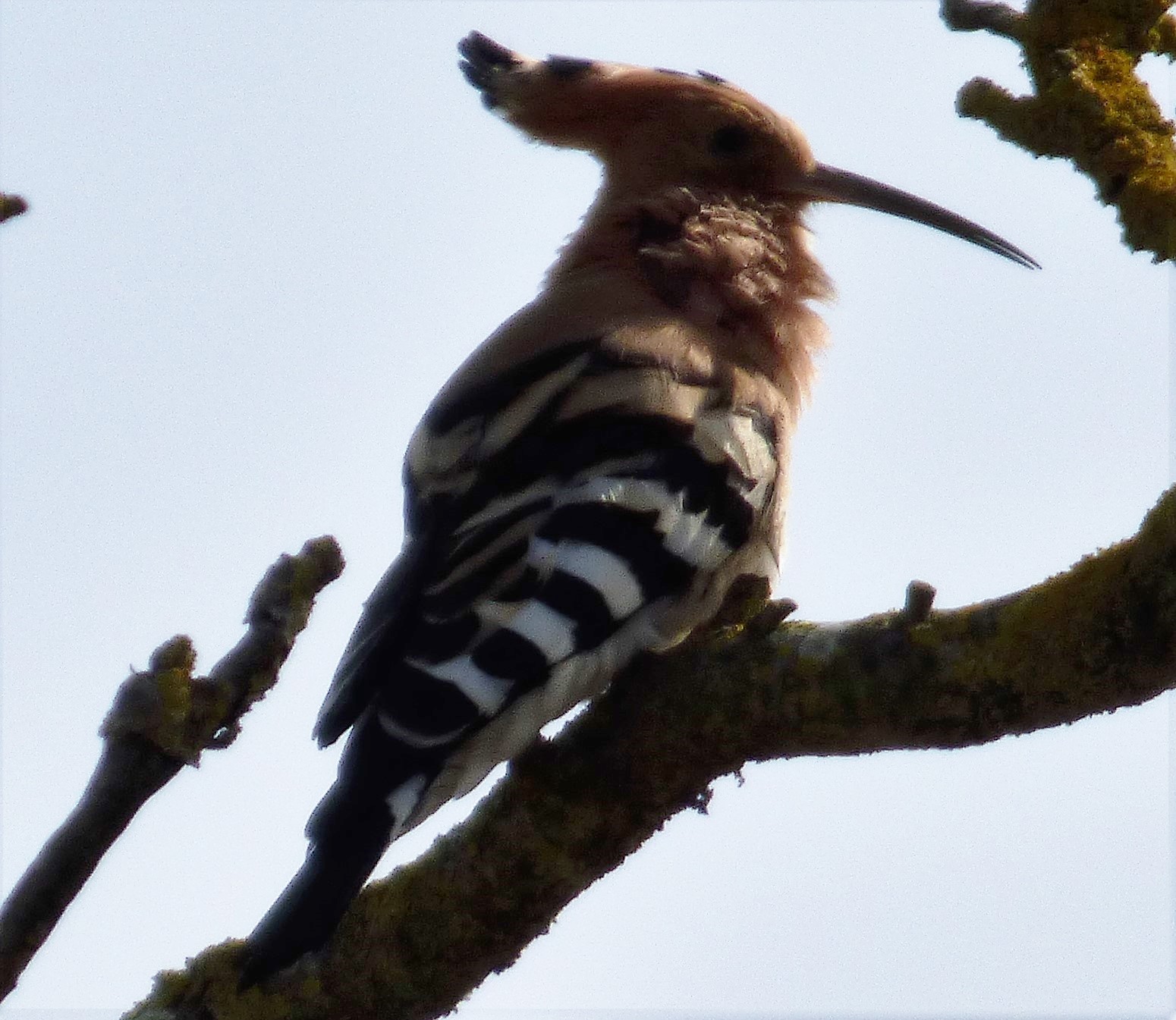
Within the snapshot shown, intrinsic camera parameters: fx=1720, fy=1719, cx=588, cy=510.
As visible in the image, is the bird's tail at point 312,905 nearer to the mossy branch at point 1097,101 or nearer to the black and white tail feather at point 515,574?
the black and white tail feather at point 515,574

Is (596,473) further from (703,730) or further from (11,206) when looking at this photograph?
(11,206)

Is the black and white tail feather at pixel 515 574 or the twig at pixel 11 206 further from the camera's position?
the black and white tail feather at pixel 515 574

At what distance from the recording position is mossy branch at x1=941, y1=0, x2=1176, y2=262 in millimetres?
1716

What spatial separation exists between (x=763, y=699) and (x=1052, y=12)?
84 centimetres

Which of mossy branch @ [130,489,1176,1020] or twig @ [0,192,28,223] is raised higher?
twig @ [0,192,28,223]

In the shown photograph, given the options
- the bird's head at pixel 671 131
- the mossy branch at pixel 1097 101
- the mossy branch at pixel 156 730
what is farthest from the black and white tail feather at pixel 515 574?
the bird's head at pixel 671 131

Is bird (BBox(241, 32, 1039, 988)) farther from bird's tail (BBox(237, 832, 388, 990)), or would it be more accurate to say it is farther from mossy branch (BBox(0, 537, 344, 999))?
mossy branch (BBox(0, 537, 344, 999))

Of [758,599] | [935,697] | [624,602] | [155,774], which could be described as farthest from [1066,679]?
[155,774]

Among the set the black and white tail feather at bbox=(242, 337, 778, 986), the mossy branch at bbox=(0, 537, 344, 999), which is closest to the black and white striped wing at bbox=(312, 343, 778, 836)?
the black and white tail feather at bbox=(242, 337, 778, 986)

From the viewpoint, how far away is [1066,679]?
5.31 feet

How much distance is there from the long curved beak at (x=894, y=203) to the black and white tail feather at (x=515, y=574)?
2.93ft

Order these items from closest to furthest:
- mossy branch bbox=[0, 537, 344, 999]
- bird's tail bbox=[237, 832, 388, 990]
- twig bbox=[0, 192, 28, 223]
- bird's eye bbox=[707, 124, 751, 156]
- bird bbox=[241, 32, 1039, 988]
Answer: twig bbox=[0, 192, 28, 223] < mossy branch bbox=[0, 537, 344, 999] < bird's tail bbox=[237, 832, 388, 990] < bird bbox=[241, 32, 1039, 988] < bird's eye bbox=[707, 124, 751, 156]

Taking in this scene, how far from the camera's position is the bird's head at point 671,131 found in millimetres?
3246

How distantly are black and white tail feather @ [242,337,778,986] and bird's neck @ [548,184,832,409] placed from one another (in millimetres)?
296
